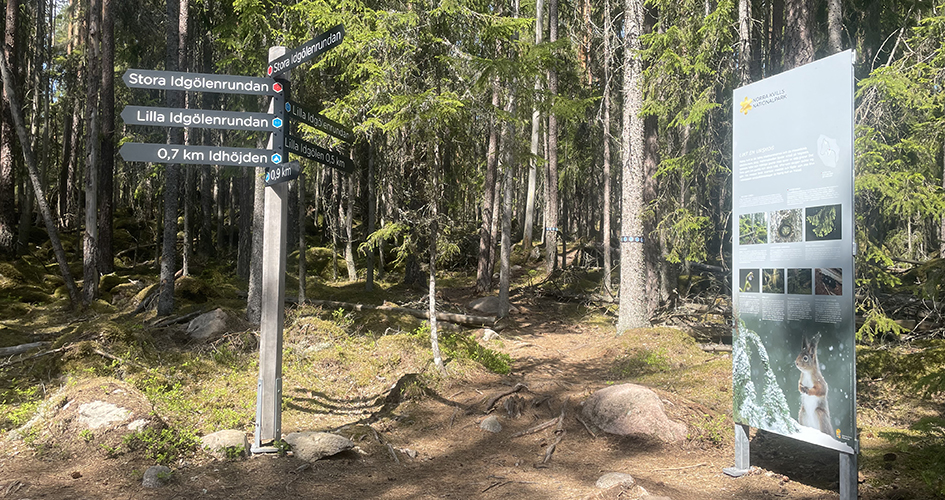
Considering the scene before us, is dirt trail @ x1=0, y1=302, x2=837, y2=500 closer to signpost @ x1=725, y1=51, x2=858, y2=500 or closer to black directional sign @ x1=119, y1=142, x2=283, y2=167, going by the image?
signpost @ x1=725, y1=51, x2=858, y2=500

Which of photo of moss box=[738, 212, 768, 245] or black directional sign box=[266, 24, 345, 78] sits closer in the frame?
photo of moss box=[738, 212, 768, 245]

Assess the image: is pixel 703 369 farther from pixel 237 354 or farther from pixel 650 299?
pixel 237 354

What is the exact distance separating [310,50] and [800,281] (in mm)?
5012

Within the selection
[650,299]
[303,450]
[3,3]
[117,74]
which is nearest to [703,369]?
[650,299]

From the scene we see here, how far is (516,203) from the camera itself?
1649 inches

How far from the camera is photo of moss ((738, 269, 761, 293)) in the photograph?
17.2ft

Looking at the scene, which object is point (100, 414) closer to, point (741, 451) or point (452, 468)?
point (452, 468)

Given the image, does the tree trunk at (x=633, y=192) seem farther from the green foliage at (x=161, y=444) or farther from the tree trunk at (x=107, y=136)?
the tree trunk at (x=107, y=136)

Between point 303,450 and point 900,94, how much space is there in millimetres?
9191

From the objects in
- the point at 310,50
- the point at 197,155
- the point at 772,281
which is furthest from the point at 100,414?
the point at 772,281

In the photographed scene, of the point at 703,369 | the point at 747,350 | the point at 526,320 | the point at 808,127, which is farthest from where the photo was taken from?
the point at 526,320

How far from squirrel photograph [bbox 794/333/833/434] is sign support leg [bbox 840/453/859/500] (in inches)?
8.8

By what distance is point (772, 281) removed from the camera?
5.08 meters

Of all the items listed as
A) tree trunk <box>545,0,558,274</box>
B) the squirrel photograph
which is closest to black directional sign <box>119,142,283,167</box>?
the squirrel photograph
